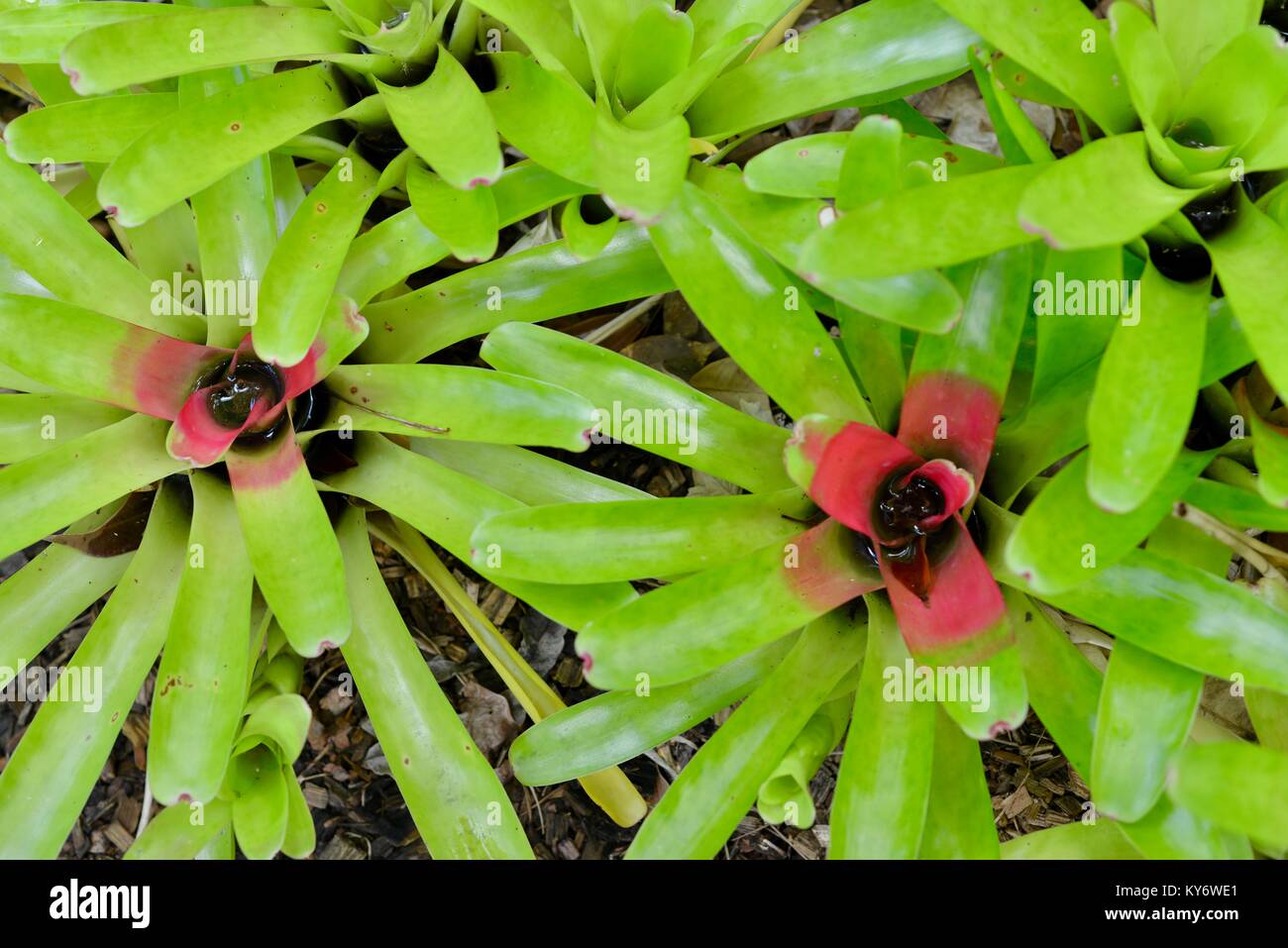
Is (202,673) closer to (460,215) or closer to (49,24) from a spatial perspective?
(460,215)

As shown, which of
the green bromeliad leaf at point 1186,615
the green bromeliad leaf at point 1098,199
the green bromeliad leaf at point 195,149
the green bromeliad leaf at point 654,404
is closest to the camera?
the green bromeliad leaf at point 1098,199

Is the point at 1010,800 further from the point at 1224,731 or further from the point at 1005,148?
the point at 1005,148

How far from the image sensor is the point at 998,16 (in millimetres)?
1229

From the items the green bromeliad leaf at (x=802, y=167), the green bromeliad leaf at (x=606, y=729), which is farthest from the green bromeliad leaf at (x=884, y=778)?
the green bromeliad leaf at (x=802, y=167)

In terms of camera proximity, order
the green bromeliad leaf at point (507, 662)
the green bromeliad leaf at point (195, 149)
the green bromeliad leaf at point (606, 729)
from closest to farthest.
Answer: the green bromeliad leaf at point (195, 149) → the green bromeliad leaf at point (606, 729) → the green bromeliad leaf at point (507, 662)

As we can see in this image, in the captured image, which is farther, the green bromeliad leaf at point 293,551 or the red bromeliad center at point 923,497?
the green bromeliad leaf at point 293,551

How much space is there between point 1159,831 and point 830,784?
69 centimetres

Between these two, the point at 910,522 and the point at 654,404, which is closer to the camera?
the point at 910,522
